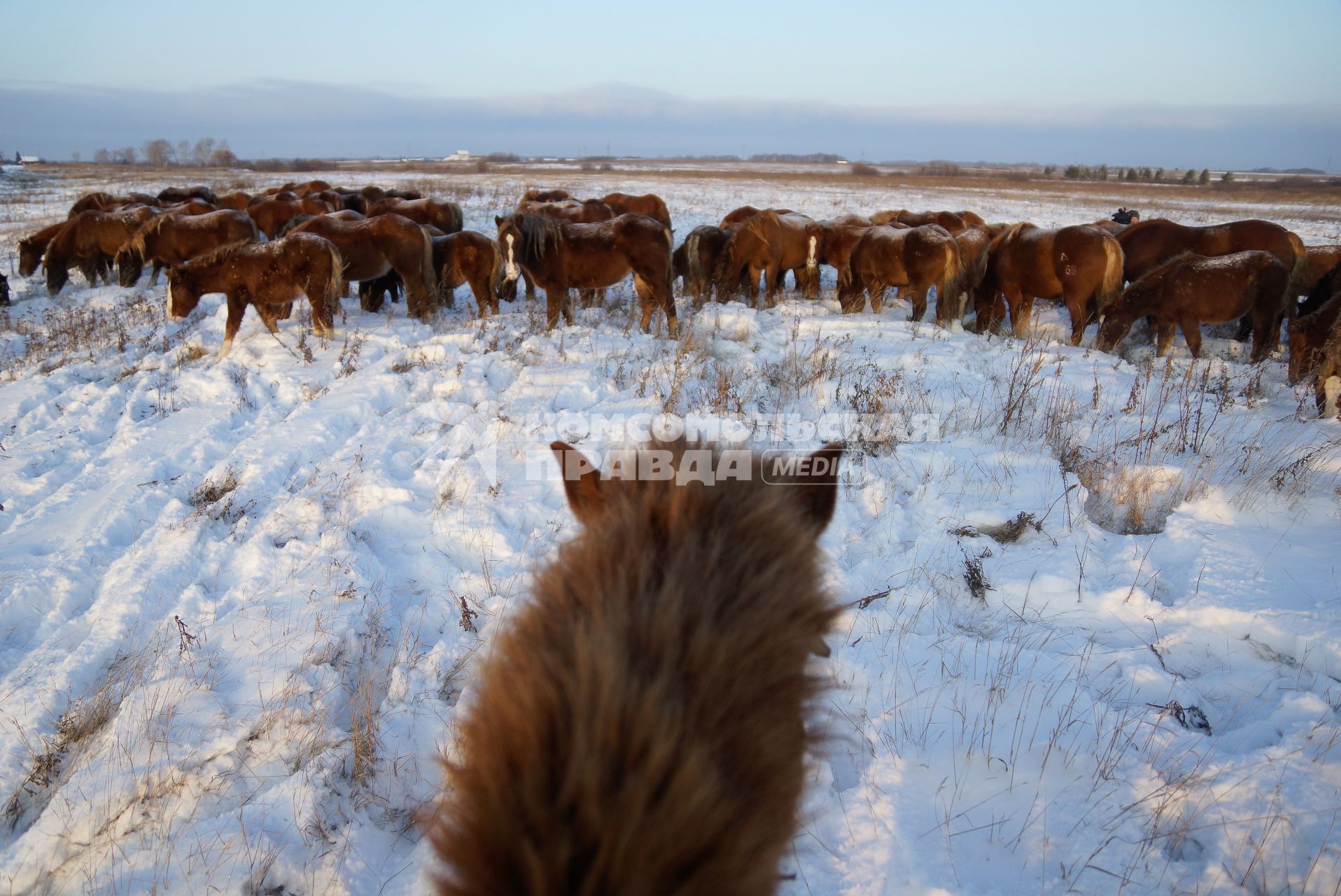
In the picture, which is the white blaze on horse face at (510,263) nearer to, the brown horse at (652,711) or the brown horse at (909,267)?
the brown horse at (909,267)

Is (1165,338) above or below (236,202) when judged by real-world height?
below

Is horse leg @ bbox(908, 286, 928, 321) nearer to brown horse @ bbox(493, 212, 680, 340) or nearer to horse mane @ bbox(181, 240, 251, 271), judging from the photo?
brown horse @ bbox(493, 212, 680, 340)

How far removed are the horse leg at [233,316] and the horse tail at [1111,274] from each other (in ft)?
39.9

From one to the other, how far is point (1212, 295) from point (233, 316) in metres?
13.0

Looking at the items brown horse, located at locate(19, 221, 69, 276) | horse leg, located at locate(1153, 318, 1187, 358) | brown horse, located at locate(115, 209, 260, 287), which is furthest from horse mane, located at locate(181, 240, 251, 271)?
horse leg, located at locate(1153, 318, 1187, 358)

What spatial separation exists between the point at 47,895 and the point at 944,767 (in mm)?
3061

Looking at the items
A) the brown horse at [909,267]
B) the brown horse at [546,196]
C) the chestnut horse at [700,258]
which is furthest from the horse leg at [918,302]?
the brown horse at [546,196]

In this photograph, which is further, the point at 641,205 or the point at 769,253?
the point at 641,205

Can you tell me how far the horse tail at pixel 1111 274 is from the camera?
9094 millimetres

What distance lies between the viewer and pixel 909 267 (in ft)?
35.2

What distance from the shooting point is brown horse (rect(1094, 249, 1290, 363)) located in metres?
7.85

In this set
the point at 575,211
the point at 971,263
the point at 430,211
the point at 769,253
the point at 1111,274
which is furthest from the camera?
the point at 430,211

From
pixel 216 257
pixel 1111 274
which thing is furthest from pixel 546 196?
pixel 1111 274

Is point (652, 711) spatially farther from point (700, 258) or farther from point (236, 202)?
point (236, 202)
